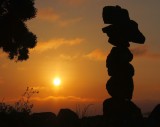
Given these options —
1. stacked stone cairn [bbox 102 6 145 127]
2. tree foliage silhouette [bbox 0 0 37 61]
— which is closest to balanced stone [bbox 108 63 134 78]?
stacked stone cairn [bbox 102 6 145 127]

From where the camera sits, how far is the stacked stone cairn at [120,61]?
80.4ft

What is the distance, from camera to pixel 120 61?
25.0m

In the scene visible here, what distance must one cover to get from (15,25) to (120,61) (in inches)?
348

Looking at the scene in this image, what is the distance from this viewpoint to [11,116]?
55.8ft

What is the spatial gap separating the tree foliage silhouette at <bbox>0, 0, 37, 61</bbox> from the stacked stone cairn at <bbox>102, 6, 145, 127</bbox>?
20.1 ft

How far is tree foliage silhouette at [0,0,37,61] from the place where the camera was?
27.3 metres

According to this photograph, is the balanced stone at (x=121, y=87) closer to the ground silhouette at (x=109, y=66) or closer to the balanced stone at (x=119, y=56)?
the ground silhouette at (x=109, y=66)

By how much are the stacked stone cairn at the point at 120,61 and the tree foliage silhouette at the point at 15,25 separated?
612 centimetres

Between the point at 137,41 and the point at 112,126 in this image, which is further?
the point at 137,41

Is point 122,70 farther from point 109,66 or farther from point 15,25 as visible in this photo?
point 15,25

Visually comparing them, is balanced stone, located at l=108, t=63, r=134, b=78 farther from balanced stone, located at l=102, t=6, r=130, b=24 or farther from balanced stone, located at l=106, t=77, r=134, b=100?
balanced stone, located at l=102, t=6, r=130, b=24

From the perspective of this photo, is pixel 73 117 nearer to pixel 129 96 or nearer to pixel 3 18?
pixel 129 96

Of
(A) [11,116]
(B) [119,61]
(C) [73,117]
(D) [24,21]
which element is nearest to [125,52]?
(B) [119,61]

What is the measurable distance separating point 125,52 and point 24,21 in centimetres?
867
